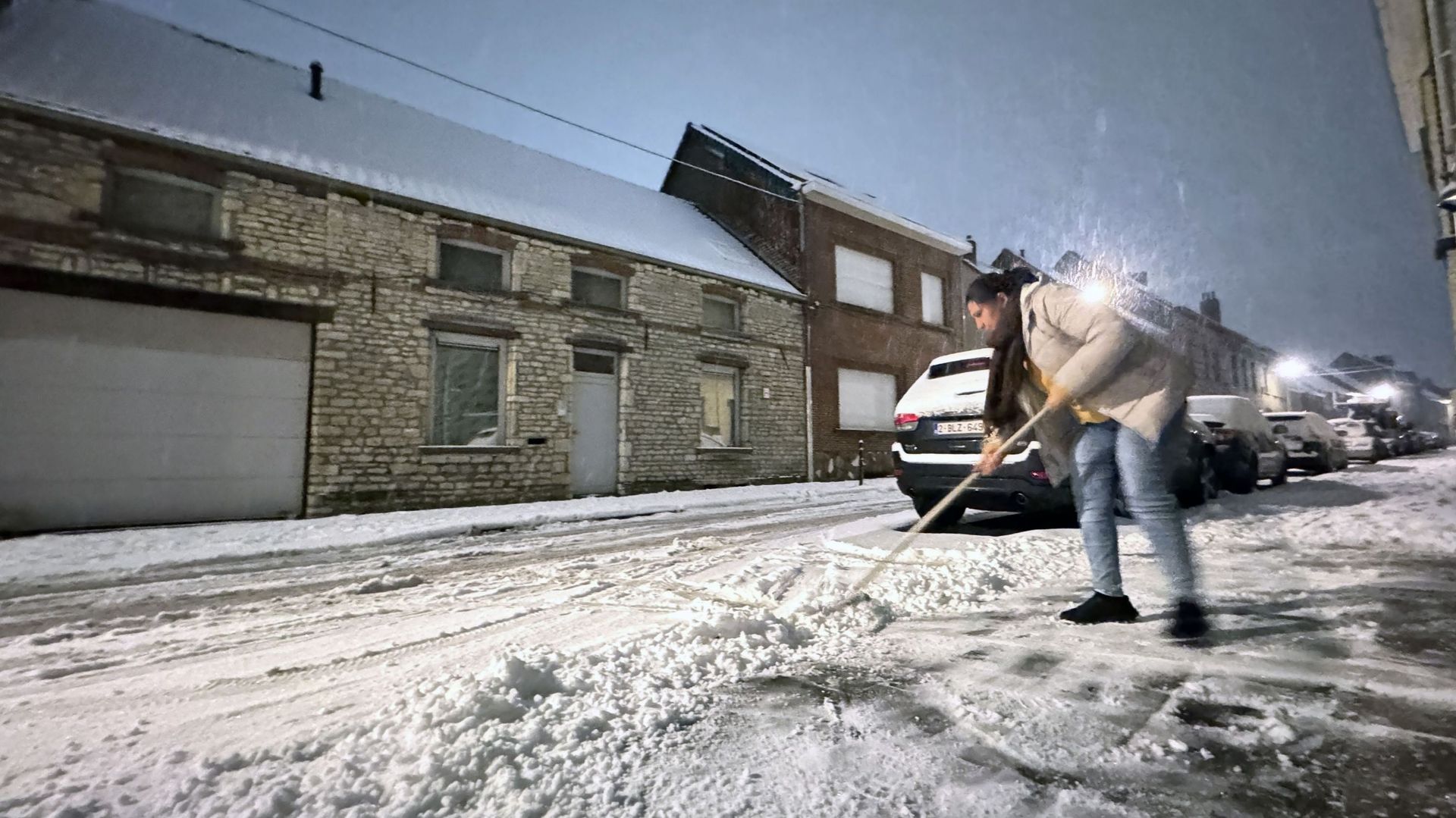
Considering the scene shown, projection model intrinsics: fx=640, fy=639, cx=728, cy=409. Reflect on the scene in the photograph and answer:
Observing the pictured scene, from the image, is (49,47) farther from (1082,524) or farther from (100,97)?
(1082,524)

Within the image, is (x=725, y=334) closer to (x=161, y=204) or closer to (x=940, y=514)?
(x=940, y=514)

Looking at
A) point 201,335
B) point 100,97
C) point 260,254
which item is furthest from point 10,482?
point 100,97

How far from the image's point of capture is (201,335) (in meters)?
8.00

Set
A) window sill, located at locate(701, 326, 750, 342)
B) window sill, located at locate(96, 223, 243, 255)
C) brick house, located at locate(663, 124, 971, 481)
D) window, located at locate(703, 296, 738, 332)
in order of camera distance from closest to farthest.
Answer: window sill, located at locate(96, 223, 243, 255) → window sill, located at locate(701, 326, 750, 342) → window, located at locate(703, 296, 738, 332) → brick house, located at locate(663, 124, 971, 481)

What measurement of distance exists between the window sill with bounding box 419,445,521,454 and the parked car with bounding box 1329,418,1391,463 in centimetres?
2109

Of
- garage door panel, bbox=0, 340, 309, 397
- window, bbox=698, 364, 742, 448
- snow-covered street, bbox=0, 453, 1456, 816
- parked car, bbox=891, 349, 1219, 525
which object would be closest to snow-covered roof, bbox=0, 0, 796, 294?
window, bbox=698, 364, 742, 448

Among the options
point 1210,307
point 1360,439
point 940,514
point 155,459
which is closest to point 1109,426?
point 940,514

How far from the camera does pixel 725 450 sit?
41.9ft

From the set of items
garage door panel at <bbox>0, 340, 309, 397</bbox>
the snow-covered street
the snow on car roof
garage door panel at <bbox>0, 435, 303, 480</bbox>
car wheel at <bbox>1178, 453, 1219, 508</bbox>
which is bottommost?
the snow-covered street

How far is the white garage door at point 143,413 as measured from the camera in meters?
7.10

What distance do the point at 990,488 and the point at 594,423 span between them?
7620 mm

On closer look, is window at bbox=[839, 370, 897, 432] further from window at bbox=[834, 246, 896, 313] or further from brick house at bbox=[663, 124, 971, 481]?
window at bbox=[834, 246, 896, 313]

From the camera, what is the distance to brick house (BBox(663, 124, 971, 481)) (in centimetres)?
1487

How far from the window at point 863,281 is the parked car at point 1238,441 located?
852cm
